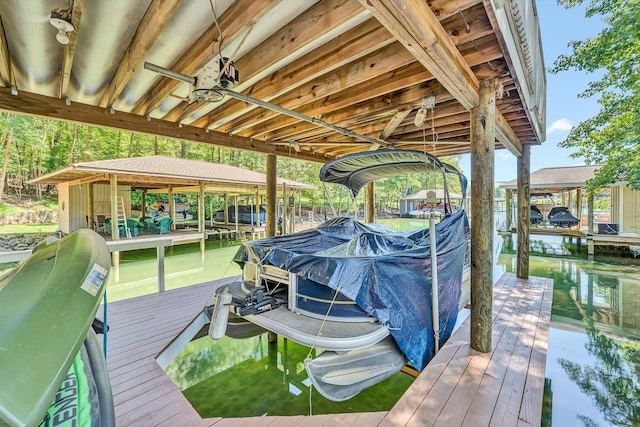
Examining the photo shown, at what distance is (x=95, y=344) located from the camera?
1227mm

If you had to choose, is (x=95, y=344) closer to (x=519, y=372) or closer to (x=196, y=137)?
(x=519, y=372)

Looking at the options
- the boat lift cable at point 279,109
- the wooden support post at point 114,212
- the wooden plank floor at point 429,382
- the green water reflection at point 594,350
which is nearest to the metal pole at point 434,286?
the wooden plank floor at point 429,382

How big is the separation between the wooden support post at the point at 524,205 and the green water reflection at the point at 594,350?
106 centimetres

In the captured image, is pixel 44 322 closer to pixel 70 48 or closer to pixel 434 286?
pixel 70 48

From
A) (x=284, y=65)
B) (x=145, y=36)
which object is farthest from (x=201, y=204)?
(x=145, y=36)

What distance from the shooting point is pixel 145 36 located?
2035 mm

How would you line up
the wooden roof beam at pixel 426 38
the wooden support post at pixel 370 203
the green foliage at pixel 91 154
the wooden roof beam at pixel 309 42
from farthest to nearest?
the green foliage at pixel 91 154 < the wooden support post at pixel 370 203 < the wooden roof beam at pixel 309 42 < the wooden roof beam at pixel 426 38

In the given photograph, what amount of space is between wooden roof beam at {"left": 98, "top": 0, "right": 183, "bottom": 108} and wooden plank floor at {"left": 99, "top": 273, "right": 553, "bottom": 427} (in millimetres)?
2628

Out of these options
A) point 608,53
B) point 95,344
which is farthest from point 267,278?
point 608,53

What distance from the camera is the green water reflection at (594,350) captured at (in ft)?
8.53

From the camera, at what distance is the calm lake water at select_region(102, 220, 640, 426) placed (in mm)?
2727

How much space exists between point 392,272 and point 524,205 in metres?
4.10

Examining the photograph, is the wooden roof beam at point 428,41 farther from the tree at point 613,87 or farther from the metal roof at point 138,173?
the tree at point 613,87

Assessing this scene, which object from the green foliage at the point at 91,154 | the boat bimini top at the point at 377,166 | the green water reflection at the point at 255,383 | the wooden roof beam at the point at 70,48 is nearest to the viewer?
the wooden roof beam at the point at 70,48
